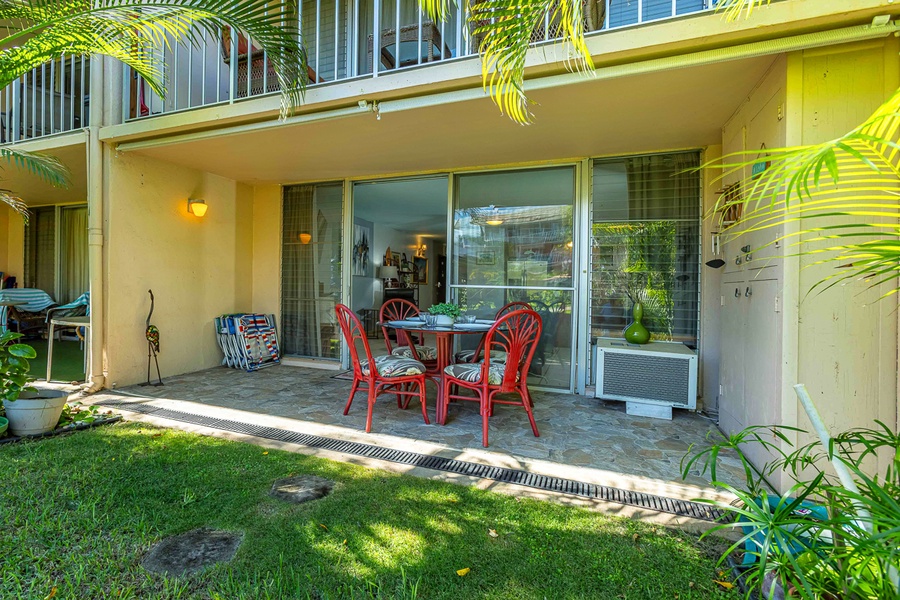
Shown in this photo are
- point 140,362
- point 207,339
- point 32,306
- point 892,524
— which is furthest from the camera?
point 32,306

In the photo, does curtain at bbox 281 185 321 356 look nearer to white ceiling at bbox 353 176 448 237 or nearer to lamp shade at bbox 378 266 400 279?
white ceiling at bbox 353 176 448 237

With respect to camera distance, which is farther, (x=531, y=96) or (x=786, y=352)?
(x=531, y=96)

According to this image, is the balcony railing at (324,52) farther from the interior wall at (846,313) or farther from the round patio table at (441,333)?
the round patio table at (441,333)

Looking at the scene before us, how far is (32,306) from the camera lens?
5.61 metres

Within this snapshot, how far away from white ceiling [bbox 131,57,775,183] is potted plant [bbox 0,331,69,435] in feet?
6.98

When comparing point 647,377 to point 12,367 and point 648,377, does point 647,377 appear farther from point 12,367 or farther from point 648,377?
point 12,367

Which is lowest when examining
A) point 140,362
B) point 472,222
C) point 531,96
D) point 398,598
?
point 398,598

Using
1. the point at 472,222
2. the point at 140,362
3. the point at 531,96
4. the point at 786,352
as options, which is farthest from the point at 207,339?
the point at 786,352

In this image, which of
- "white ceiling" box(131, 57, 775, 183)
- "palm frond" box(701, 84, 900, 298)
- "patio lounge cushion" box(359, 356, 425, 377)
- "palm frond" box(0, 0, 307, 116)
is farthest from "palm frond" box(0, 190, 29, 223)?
"palm frond" box(701, 84, 900, 298)

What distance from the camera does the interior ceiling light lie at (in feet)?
14.7

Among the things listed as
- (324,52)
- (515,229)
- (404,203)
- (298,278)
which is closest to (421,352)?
(515,229)

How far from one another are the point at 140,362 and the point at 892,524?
211 inches

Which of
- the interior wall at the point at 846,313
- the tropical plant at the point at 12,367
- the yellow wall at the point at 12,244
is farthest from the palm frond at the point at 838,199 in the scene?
the yellow wall at the point at 12,244

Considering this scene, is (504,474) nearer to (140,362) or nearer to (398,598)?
(398,598)
